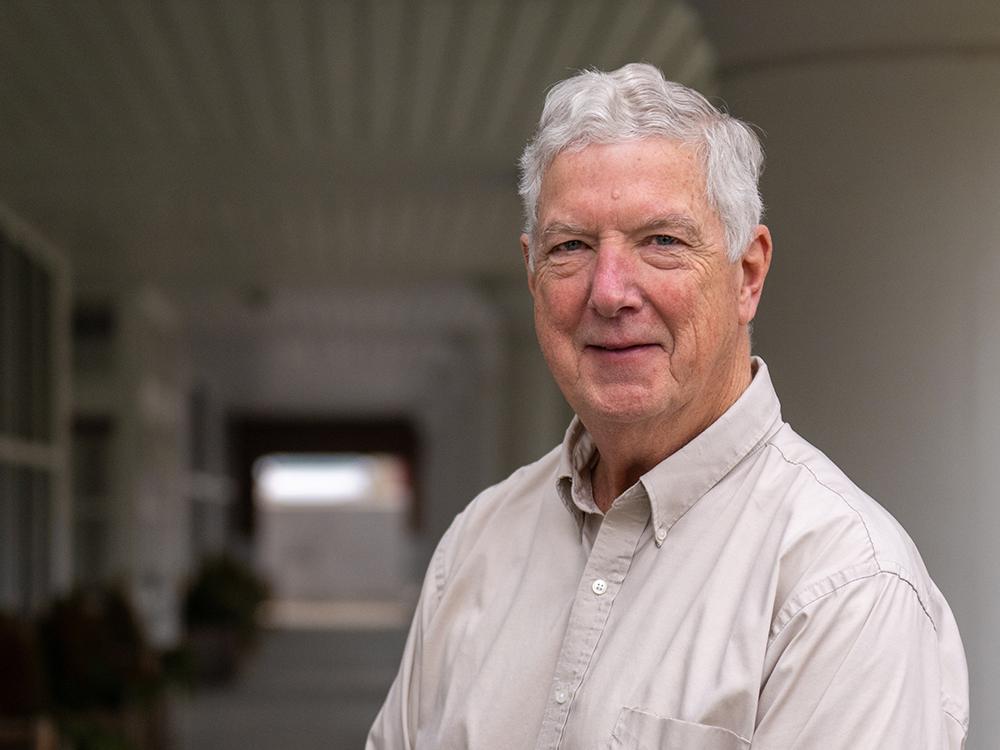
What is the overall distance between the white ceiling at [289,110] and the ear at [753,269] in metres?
2.66

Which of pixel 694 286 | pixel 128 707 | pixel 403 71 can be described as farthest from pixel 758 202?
pixel 128 707

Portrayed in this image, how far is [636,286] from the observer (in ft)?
5.37

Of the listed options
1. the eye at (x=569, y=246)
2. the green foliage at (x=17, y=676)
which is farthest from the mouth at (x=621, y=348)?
the green foliage at (x=17, y=676)

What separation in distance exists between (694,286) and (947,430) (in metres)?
1.89

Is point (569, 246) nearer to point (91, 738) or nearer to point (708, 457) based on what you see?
point (708, 457)

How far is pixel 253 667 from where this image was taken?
1580cm

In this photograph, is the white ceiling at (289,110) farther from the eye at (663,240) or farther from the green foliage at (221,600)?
the green foliage at (221,600)

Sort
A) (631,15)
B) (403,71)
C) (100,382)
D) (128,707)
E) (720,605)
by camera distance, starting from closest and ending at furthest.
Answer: (720,605), (631,15), (403,71), (128,707), (100,382)

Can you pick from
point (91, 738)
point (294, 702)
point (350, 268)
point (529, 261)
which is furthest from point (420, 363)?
point (529, 261)

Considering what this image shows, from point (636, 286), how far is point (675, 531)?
288mm

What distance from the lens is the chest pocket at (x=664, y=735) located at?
1468 millimetres

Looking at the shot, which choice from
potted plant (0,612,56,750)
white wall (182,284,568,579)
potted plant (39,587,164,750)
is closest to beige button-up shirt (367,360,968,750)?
potted plant (0,612,56,750)

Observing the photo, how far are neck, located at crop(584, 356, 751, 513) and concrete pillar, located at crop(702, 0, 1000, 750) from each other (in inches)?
66.8

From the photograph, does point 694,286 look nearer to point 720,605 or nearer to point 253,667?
point 720,605
